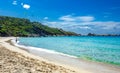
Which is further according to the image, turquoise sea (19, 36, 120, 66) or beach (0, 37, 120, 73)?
turquoise sea (19, 36, 120, 66)

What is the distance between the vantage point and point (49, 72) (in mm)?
12297

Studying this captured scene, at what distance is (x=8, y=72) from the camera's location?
1116 cm

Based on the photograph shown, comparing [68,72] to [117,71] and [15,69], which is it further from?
[117,71]

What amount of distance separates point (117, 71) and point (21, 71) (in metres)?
7.78

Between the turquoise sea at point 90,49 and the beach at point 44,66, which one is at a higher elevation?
the beach at point 44,66

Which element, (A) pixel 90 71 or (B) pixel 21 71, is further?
(A) pixel 90 71

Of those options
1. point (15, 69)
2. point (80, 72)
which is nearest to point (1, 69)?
point (15, 69)

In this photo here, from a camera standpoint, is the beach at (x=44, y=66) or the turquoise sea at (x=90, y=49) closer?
the beach at (x=44, y=66)

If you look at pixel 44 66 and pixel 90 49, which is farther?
pixel 90 49

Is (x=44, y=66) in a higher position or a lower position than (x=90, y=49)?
higher

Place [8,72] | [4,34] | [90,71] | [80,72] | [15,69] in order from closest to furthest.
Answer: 1. [8,72]
2. [15,69]
3. [80,72]
4. [90,71]
5. [4,34]

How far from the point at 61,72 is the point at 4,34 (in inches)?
5550

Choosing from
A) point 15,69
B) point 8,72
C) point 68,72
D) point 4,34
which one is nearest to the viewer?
point 8,72

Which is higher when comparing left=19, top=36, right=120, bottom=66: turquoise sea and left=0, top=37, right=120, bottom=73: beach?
left=0, top=37, right=120, bottom=73: beach
